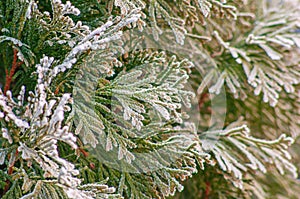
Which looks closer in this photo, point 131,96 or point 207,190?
point 131,96

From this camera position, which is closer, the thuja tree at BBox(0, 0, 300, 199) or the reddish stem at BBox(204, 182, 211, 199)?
the thuja tree at BBox(0, 0, 300, 199)

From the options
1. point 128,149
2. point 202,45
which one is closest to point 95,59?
point 128,149

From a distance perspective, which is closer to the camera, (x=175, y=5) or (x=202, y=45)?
(x=175, y=5)

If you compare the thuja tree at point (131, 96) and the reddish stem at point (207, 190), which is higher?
the thuja tree at point (131, 96)

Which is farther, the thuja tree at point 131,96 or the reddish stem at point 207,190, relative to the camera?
the reddish stem at point 207,190

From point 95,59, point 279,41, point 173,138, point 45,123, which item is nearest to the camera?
point 45,123

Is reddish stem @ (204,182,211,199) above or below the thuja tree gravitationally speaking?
below

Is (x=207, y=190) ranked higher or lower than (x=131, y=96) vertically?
lower

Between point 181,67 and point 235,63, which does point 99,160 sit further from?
point 235,63
